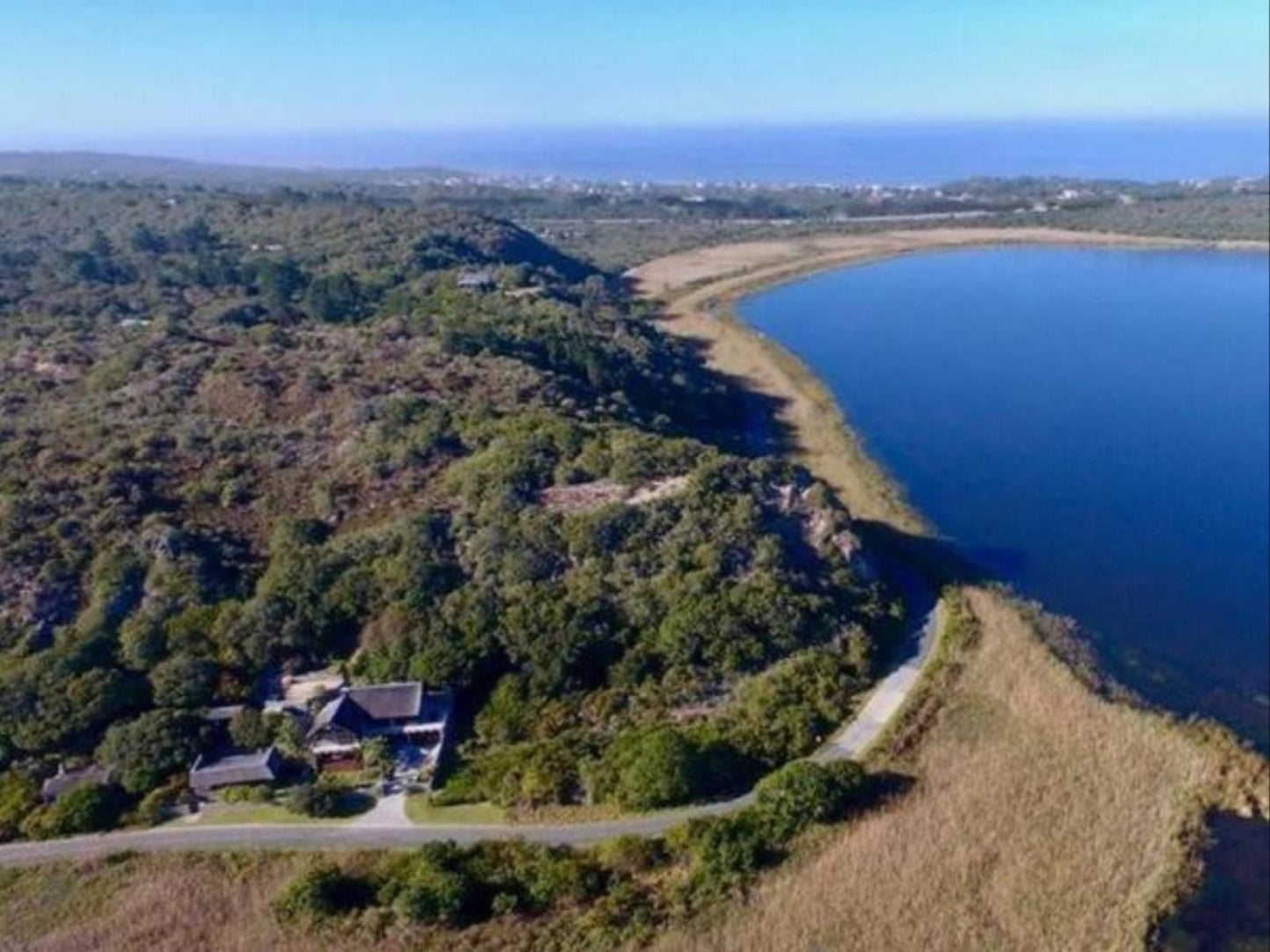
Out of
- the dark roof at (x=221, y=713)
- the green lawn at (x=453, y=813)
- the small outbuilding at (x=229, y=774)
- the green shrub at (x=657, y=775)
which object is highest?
the green shrub at (x=657, y=775)

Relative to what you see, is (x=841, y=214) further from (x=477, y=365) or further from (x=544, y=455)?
(x=544, y=455)

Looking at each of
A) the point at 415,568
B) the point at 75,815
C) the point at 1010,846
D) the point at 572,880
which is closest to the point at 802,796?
the point at 1010,846

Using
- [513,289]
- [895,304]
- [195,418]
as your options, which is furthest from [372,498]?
[895,304]

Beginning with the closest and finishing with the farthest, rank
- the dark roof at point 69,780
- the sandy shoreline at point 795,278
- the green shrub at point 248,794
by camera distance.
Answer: the green shrub at point 248,794, the dark roof at point 69,780, the sandy shoreline at point 795,278

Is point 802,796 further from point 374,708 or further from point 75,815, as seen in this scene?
point 75,815

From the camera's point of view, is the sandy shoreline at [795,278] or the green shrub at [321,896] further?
the sandy shoreline at [795,278]

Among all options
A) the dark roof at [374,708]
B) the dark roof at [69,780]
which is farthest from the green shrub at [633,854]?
the dark roof at [69,780]

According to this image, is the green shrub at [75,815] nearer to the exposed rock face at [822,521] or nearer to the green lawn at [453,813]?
the green lawn at [453,813]
